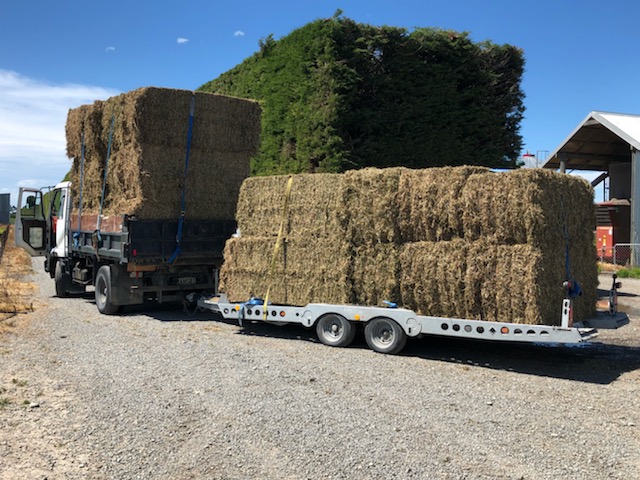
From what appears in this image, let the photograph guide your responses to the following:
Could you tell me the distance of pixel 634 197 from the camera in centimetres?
2170

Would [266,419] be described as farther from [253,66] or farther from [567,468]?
[253,66]

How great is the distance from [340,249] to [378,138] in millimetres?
8778

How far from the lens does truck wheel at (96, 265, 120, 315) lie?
10.9 m

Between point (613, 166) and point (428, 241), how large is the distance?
2354 cm

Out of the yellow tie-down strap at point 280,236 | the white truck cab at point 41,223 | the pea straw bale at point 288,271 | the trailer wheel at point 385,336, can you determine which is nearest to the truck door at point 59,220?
the white truck cab at point 41,223

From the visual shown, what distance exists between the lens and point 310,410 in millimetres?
5359

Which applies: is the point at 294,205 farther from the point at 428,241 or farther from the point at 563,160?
the point at 563,160

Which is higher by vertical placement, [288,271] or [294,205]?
[294,205]

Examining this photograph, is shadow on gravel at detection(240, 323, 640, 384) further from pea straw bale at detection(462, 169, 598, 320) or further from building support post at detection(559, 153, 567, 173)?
building support post at detection(559, 153, 567, 173)

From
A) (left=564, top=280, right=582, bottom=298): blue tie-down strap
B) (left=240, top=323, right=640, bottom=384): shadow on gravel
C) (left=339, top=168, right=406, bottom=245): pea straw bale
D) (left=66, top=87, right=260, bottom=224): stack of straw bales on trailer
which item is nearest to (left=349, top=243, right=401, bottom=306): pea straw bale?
(left=339, top=168, right=406, bottom=245): pea straw bale

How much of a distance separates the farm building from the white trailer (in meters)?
15.5

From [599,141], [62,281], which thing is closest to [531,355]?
[62,281]

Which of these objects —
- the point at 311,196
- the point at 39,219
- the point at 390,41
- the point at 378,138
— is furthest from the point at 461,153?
the point at 39,219

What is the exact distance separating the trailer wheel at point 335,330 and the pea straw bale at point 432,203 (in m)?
1.47
